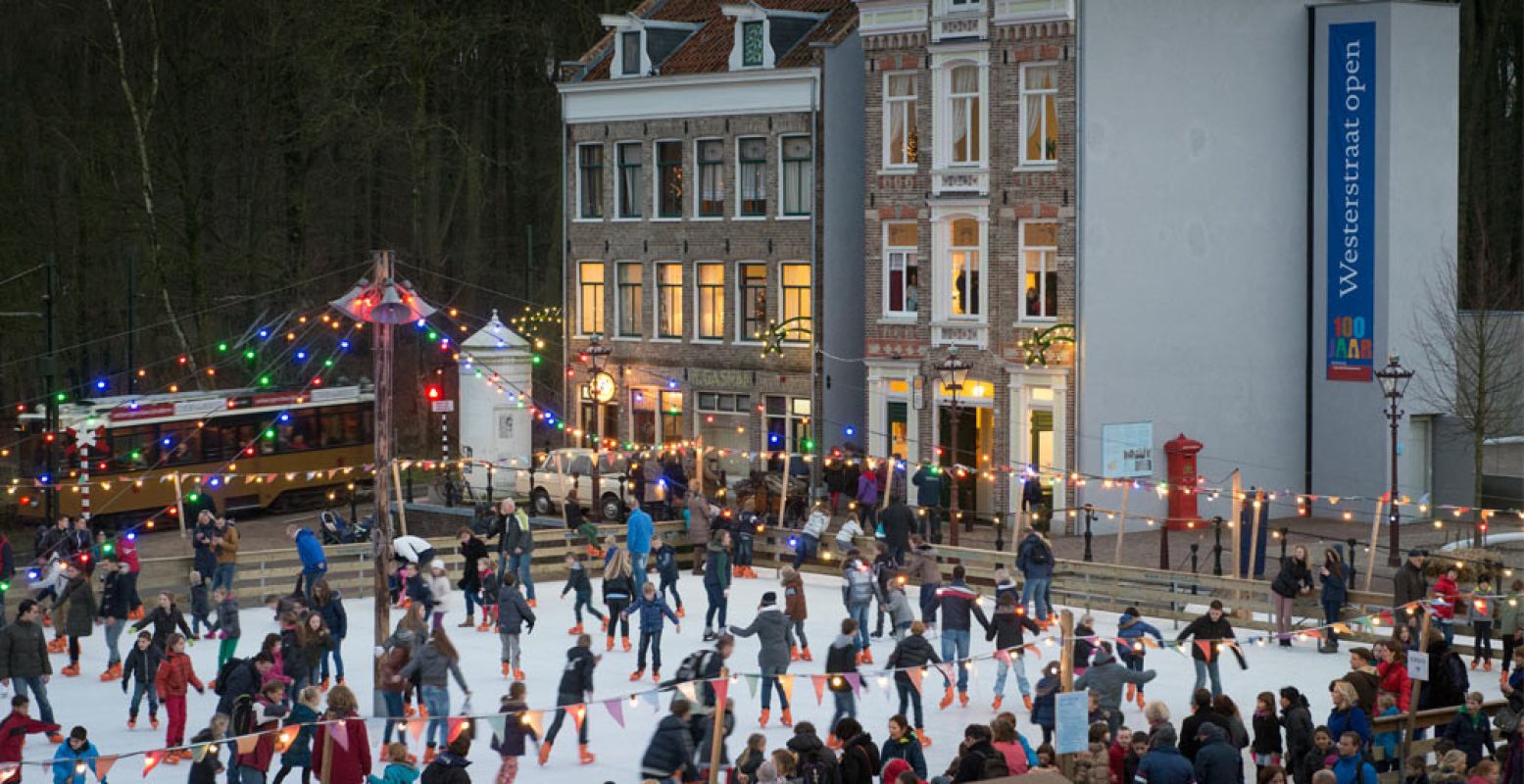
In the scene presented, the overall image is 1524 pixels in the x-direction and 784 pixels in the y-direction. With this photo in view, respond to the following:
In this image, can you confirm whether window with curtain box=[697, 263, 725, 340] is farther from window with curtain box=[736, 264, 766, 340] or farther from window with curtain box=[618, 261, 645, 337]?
window with curtain box=[618, 261, 645, 337]

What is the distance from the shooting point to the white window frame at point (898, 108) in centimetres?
4322

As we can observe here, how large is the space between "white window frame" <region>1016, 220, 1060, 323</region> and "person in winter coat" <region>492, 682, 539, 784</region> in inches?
841

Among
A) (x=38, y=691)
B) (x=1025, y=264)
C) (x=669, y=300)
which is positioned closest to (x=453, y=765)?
(x=38, y=691)

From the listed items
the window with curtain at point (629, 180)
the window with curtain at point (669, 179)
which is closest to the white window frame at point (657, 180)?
the window with curtain at point (669, 179)

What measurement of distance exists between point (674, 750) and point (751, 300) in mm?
27134

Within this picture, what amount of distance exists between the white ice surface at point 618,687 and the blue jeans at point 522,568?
0.47m

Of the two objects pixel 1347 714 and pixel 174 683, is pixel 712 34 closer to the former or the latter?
pixel 174 683

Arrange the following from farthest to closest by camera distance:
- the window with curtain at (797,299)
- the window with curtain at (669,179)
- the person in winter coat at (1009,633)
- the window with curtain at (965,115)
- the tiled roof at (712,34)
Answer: the window with curtain at (669,179)
the tiled roof at (712,34)
the window with curtain at (797,299)
the window with curtain at (965,115)
the person in winter coat at (1009,633)

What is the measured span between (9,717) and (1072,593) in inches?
661

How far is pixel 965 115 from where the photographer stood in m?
42.4

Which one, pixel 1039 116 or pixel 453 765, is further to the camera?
pixel 1039 116

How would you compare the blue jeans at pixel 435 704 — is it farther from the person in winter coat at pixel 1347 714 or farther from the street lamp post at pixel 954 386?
the street lamp post at pixel 954 386

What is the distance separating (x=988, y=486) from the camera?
4275 cm

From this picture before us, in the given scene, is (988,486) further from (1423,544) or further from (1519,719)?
(1519,719)
